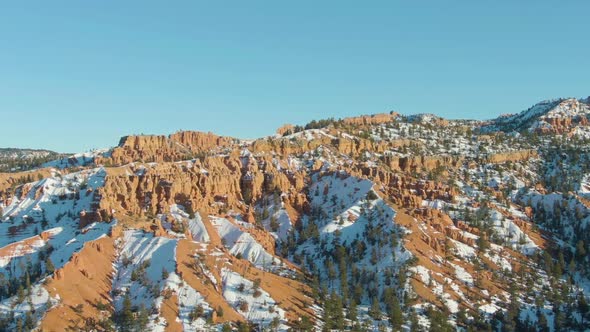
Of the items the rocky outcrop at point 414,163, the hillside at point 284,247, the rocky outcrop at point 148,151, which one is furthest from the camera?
the rocky outcrop at point 414,163

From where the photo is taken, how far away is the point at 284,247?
133250mm

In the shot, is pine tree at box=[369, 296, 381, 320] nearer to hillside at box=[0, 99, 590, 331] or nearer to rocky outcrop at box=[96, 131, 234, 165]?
hillside at box=[0, 99, 590, 331]

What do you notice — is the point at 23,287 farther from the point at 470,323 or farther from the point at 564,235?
the point at 564,235

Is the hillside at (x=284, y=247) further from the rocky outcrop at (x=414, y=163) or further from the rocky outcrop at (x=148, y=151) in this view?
the rocky outcrop at (x=414, y=163)

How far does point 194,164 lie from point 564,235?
94.1 metres

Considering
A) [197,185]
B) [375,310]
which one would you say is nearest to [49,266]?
[197,185]

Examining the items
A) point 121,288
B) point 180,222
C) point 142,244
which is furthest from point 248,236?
point 121,288

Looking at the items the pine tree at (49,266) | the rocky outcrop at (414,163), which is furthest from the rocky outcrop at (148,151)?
the pine tree at (49,266)

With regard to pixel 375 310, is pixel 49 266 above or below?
above

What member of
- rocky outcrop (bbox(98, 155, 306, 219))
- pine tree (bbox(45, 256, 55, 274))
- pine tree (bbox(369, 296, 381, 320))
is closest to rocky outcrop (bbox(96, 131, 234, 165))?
rocky outcrop (bbox(98, 155, 306, 219))

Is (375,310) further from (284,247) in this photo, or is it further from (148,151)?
(148,151)

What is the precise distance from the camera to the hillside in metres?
99.0

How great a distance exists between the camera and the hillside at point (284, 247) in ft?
325

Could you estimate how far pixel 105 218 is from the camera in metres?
124
